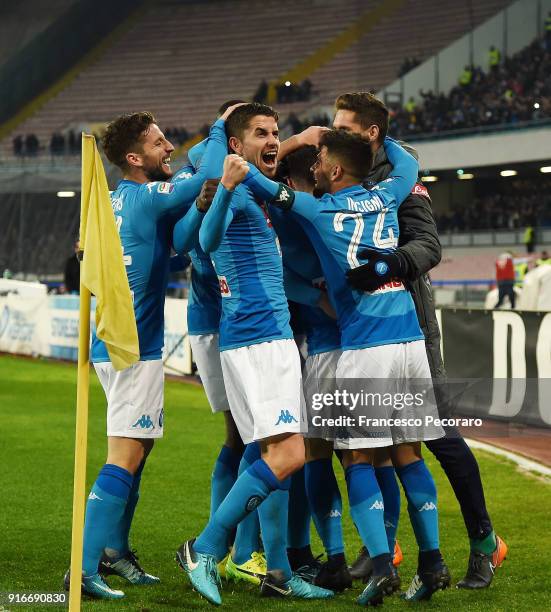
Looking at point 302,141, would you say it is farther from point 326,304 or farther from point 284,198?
point 326,304

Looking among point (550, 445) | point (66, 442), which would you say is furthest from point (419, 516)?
point (66, 442)

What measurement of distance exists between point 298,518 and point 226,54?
42.2 meters

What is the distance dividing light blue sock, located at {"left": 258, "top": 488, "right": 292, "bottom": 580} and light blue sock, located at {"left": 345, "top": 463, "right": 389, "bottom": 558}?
310 mm

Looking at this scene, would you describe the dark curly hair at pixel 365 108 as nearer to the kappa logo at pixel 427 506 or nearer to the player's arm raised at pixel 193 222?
the player's arm raised at pixel 193 222

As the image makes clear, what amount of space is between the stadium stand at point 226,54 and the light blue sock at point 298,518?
3596cm

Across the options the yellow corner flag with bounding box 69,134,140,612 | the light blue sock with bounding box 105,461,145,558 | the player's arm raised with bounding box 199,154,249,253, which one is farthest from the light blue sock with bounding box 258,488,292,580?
the player's arm raised with bounding box 199,154,249,253

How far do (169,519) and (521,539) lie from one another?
2.20 meters

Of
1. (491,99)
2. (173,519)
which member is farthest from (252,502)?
(491,99)

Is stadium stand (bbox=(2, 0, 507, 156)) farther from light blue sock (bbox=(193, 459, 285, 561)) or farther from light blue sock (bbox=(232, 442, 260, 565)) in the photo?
light blue sock (bbox=(193, 459, 285, 561))

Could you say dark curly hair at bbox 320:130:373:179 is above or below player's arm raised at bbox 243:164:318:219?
above

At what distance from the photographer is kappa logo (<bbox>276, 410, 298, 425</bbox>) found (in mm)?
4297

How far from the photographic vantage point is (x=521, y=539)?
604 cm

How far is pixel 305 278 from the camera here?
4816mm

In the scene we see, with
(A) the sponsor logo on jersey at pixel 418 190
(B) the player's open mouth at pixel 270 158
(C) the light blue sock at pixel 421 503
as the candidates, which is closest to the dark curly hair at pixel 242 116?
(B) the player's open mouth at pixel 270 158
